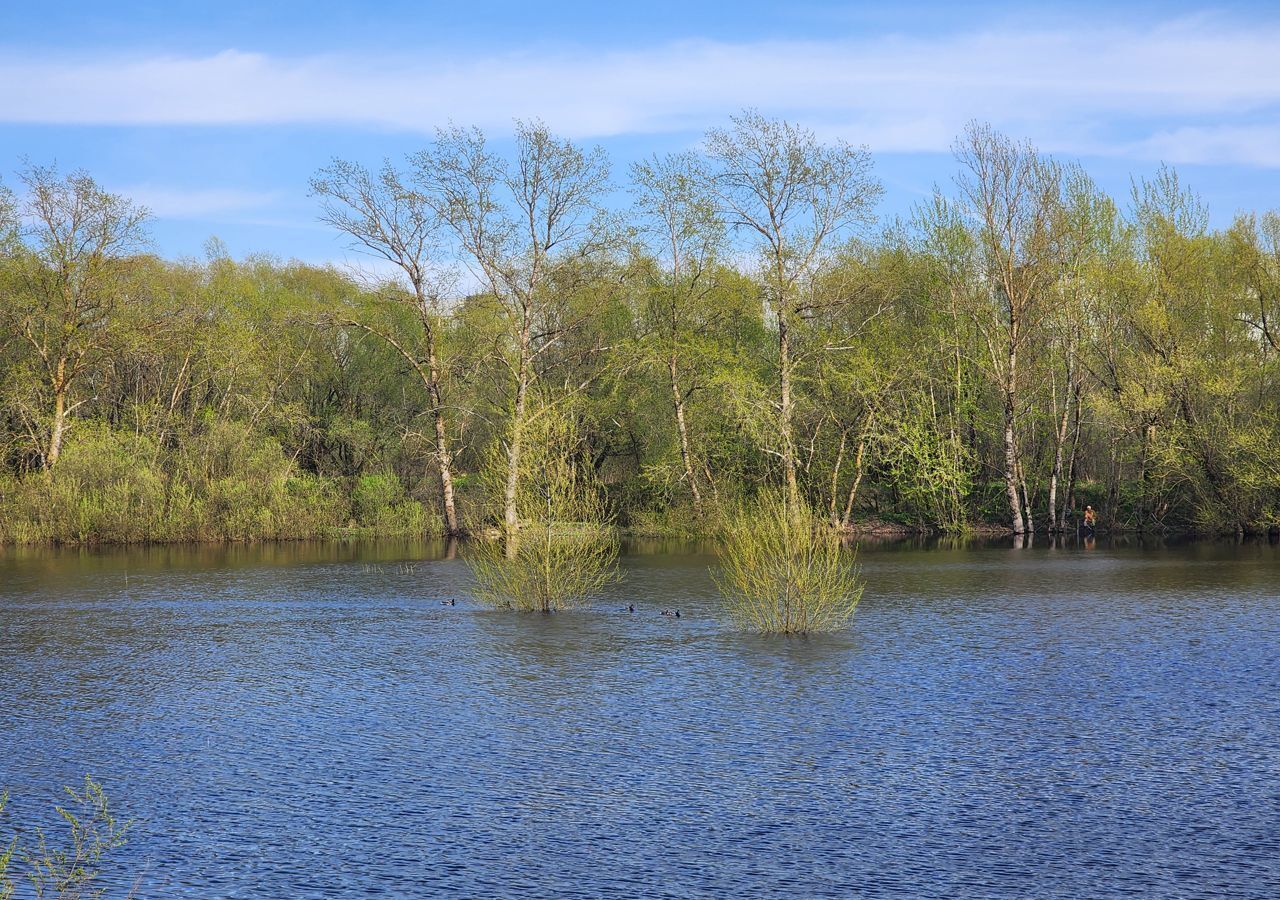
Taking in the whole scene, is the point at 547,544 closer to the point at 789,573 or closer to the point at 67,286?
the point at 789,573

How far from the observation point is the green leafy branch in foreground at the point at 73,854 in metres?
9.30

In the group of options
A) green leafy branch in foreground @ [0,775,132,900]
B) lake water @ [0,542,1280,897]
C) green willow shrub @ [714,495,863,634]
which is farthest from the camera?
green willow shrub @ [714,495,863,634]

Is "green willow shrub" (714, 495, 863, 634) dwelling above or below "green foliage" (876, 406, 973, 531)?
below

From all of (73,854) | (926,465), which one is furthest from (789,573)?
(926,465)

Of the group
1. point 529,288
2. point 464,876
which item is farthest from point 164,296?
point 464,876

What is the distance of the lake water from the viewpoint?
10047 mm

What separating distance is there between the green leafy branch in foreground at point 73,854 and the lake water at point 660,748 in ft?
0.82

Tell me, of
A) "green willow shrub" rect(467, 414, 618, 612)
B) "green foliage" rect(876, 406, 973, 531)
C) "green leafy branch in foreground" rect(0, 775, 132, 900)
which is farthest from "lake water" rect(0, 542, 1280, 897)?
"green foliage" rect(876, 406, 973, 531)

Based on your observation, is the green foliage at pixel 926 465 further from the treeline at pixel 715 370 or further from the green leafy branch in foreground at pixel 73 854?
the green leafy branch in foreground at pixel 73 854

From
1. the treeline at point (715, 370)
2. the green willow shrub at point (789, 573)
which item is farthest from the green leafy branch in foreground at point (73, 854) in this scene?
the treeline at point (715, 370)

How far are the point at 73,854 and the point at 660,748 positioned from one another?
242 inches

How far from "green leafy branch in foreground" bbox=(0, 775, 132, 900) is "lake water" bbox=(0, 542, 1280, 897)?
0.82ft

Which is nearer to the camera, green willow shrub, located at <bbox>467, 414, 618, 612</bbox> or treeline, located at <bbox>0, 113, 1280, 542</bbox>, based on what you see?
green willow shrub, located at <bbox>467, 414, 618, 612</bbox>

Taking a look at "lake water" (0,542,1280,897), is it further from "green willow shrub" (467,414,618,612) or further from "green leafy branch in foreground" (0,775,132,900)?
"green willow shrub" (467,414,618,612)
